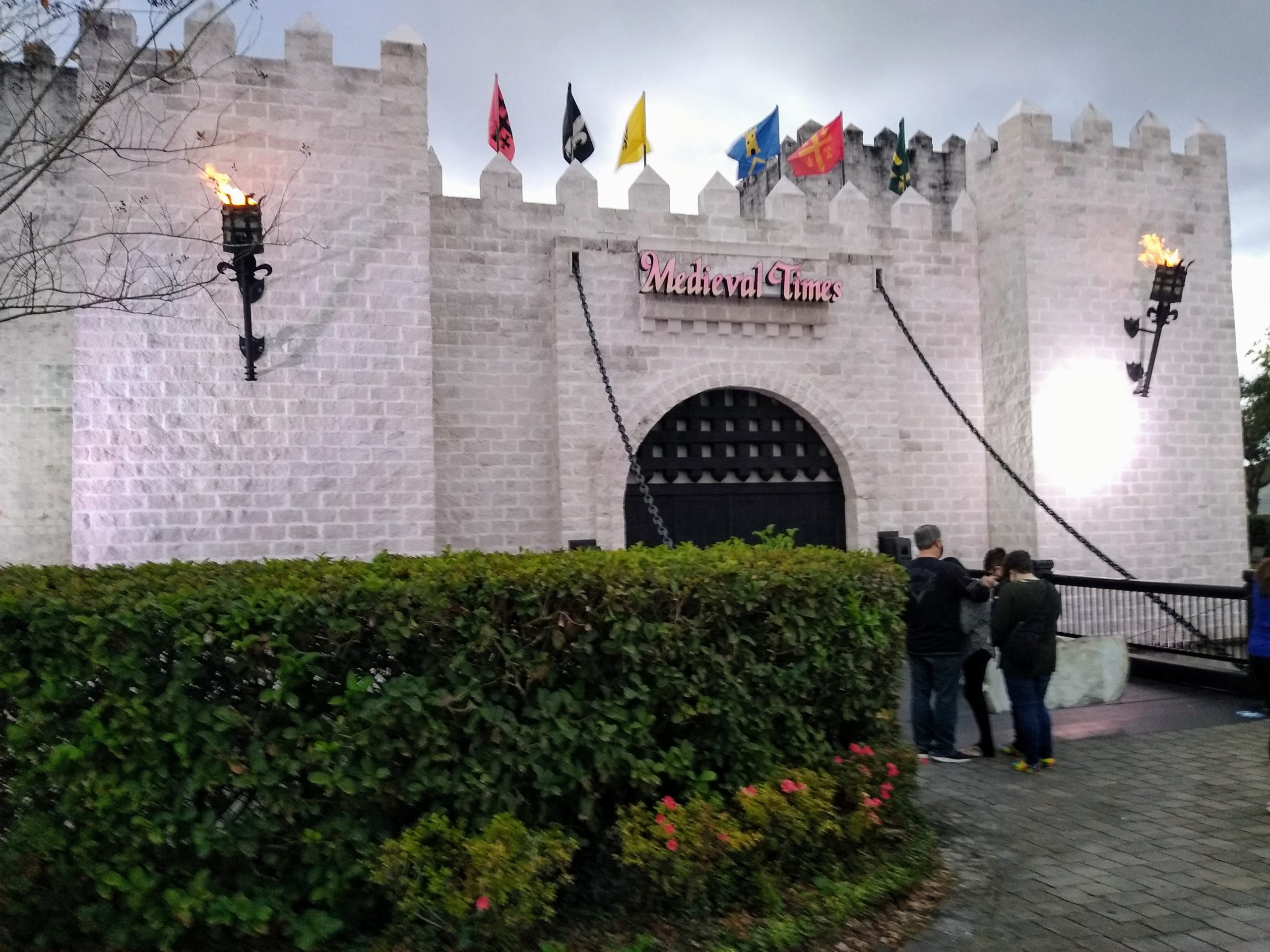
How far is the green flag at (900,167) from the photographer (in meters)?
19.0

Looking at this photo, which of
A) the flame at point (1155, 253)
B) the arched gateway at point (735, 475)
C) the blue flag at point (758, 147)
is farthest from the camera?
the blue flag at point (758, 147)

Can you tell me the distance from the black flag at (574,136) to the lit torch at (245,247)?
420 cm

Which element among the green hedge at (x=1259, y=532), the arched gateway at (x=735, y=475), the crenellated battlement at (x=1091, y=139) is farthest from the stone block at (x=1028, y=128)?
the green hedge at (x=1259, y=532)

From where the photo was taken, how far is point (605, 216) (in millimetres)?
12047

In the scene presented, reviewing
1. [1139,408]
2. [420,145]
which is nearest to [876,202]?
[1139,408]

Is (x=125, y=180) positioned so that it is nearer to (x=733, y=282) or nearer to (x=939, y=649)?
(x=733, y=282)

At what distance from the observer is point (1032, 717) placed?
6.52 metres

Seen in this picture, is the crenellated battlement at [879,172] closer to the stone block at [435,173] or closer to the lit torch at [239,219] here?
the stone block at [435,173]

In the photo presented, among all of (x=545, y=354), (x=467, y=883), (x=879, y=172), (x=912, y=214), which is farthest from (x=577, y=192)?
(x=879, y=172)

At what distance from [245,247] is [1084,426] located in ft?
35.2

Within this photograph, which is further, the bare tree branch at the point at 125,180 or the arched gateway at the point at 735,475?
the arched gateway at the point at 735,475

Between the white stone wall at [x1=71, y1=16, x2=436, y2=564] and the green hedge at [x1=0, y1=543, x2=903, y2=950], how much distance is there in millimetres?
5903

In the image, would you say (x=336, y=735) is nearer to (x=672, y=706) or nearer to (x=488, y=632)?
(x=488, y=632)

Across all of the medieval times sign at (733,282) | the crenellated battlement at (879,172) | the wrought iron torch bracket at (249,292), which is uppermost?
the crenellated battlement at (879,172)
